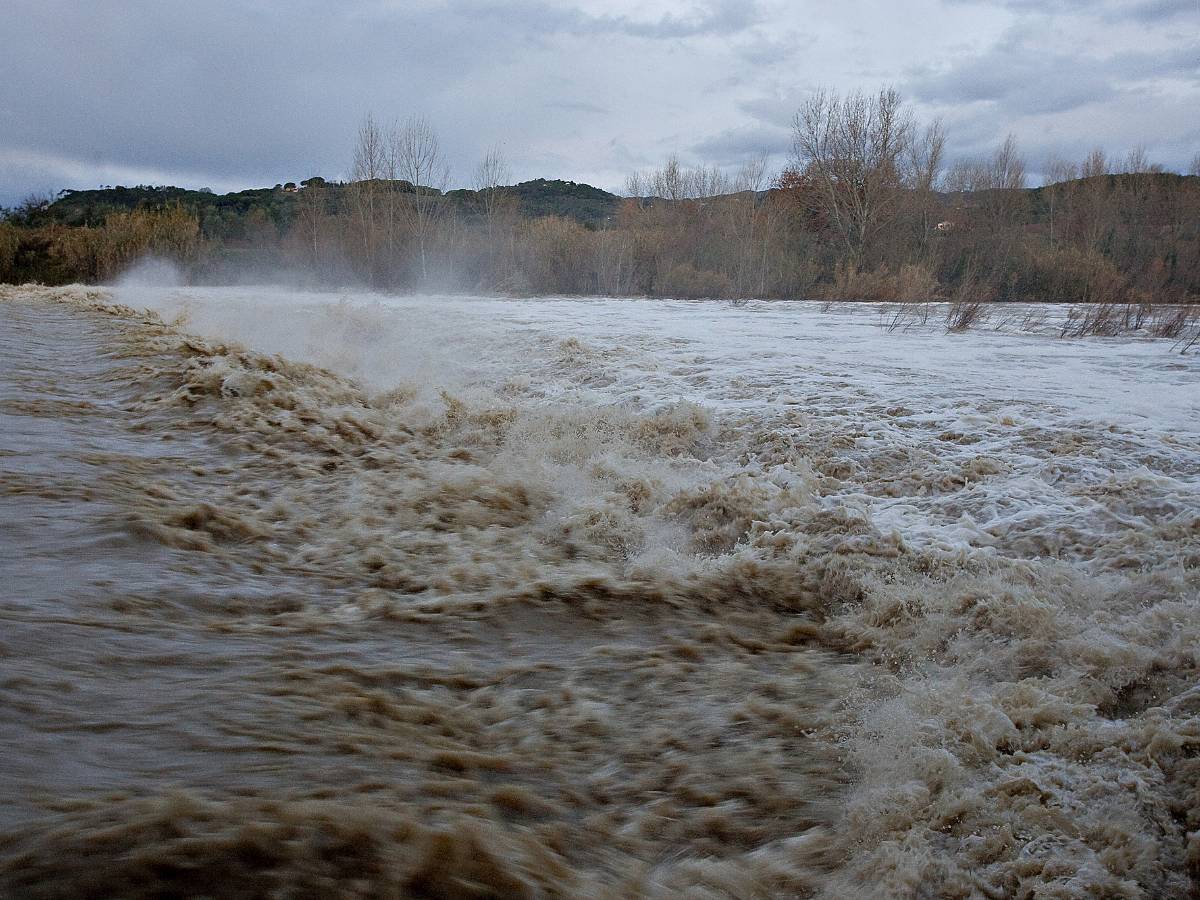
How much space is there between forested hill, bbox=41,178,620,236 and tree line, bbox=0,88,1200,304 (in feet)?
1.10

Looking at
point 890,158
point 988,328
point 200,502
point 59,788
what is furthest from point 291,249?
point 59,788

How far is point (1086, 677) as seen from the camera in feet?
9.53

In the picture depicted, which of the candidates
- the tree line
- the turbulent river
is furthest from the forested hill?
the turbulent river

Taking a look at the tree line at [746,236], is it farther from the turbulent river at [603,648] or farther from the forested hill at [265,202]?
the turbulent river at [603,648]

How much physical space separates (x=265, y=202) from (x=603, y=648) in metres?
64.8

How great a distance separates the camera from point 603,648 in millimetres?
3217

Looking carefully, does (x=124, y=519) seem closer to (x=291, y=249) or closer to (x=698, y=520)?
(x=698, y=520)

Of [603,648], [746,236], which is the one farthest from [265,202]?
[603,648]

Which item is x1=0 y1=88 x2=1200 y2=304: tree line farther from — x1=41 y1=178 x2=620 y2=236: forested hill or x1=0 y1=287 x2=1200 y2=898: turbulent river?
x1=0 y1=287 x2=1200 y2=898: turbulent river

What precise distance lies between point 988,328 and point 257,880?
13677 millimetres

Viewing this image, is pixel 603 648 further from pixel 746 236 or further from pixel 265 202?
pixel 265 202

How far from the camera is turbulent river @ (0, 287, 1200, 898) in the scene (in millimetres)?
1917

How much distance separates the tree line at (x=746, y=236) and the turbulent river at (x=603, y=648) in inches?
666

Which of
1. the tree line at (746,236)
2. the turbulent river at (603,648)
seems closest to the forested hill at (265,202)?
the tree line at (746,236)
